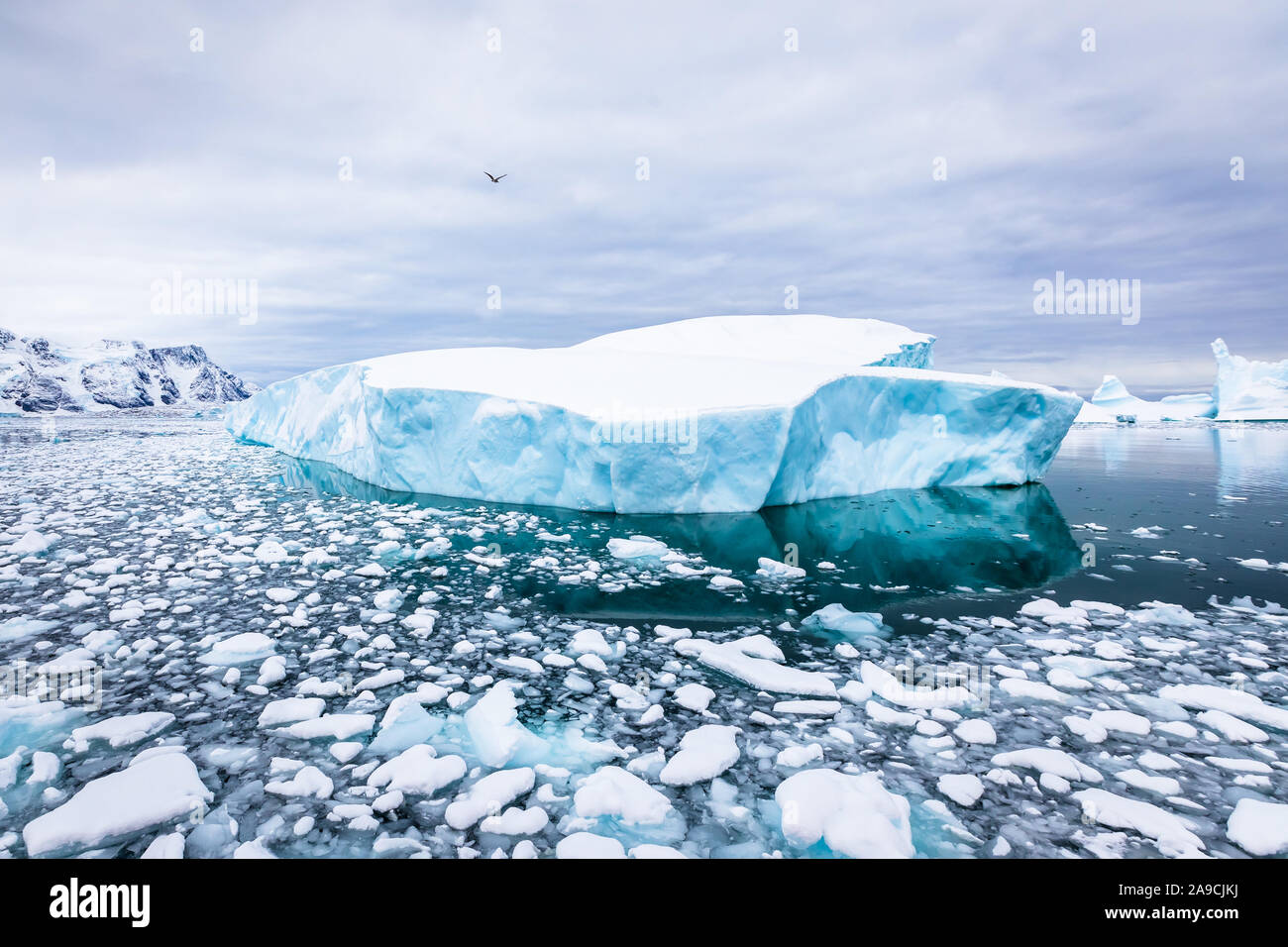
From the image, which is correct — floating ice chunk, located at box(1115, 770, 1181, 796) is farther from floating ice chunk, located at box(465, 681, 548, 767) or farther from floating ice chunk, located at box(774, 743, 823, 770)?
floating ice chunk, located at box(465, 681, 548, 767)

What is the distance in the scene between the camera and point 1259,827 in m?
1.67

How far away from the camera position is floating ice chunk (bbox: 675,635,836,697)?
2.67 metres

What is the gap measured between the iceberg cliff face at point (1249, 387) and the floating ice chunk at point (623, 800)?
50197 millimetres

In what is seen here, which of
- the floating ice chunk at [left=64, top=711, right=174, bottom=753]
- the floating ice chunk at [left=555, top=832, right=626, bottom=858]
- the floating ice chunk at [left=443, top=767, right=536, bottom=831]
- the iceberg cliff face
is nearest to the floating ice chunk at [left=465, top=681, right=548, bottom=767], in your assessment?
the floating ice chunk at [left=443, top=767, right=536, bottom=831]

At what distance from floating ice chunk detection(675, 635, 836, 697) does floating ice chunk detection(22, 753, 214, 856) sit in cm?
207

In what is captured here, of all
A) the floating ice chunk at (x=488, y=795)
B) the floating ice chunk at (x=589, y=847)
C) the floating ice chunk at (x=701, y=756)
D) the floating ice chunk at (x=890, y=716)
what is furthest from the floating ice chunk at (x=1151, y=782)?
the floating ice chunk at (x=488, y=795)

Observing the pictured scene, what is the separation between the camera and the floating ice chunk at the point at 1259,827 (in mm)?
1623

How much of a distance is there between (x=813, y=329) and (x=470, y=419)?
1208cm

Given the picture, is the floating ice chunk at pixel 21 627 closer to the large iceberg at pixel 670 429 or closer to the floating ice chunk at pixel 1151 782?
the large iceberg at pixel 670 429

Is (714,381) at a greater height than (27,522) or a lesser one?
greater

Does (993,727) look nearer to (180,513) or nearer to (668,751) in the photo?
(668,751)

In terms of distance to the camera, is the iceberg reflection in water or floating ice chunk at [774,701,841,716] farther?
the iceberg reflection in water
